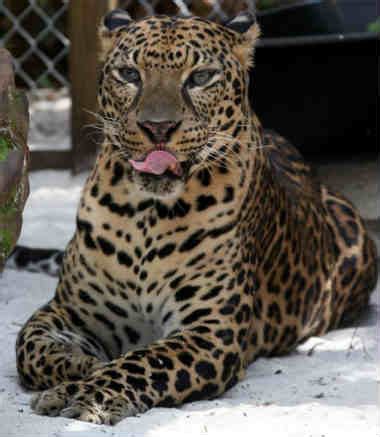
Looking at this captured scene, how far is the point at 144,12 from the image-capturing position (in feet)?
32.6

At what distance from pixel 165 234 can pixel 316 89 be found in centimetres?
318

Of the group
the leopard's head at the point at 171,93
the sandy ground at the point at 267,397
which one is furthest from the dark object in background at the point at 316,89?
the leopard's head at the point at 171,93

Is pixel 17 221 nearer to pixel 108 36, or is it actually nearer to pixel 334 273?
pixel 108 36

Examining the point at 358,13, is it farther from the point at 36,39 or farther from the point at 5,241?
the point at 5,241

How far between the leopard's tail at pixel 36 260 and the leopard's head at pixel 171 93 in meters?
1.70

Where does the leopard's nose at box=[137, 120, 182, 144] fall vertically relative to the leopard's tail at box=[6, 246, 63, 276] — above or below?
above

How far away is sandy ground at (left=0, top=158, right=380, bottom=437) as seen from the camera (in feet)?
12.4

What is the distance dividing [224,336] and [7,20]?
20.5ft

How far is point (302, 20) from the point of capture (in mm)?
7961

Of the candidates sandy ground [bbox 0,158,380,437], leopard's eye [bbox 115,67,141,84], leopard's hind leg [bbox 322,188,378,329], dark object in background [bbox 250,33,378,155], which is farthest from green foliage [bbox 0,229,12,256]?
dark object in background [bbox 250,33,378,155]

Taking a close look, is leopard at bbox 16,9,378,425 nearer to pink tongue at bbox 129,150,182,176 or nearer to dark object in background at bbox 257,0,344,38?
pink tongue at bbox 129,150,182,176

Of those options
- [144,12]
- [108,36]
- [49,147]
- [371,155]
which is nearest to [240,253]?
[108,36]

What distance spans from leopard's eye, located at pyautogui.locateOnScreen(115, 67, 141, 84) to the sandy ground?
123 cm

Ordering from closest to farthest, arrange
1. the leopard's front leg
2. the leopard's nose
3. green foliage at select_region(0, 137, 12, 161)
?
green foliage at select_region(0, 137, 12, 161), the leopard's front leg, the leopard's nose
